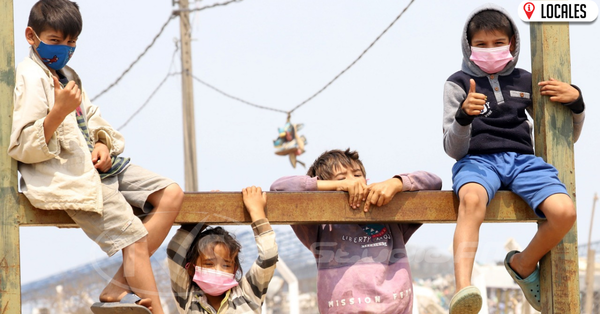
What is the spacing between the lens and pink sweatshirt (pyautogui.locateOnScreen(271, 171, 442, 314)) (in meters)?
3.84

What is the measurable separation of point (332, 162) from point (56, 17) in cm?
149

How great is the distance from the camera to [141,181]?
3.64 meters

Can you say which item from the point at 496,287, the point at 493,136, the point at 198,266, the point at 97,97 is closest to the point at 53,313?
the point at 97,97

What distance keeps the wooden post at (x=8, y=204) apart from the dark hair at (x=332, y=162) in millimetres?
1458

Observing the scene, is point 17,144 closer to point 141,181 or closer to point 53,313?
point 141,181

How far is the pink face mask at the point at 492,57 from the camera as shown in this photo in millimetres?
4016

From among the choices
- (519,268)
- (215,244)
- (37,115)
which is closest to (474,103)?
(519,268)

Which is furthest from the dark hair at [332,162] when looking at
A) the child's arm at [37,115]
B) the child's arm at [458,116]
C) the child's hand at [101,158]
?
the child's arm at [37,115]

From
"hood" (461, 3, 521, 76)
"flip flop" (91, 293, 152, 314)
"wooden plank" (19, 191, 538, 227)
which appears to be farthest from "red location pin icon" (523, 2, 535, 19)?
"flip flop" (91, 293, 152, 314)

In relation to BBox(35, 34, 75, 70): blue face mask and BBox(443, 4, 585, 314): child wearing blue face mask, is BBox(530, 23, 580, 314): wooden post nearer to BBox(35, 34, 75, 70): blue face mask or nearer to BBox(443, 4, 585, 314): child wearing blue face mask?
BBox(443, 4, 585, 314): child wearing blue face mask

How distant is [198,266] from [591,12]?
2.65 meters

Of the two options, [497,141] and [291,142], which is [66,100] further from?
[291,142]

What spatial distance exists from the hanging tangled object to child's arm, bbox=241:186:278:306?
6.54 meters

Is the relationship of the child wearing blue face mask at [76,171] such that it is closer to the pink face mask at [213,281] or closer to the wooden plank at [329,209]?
the wooden plank at [329,209]
